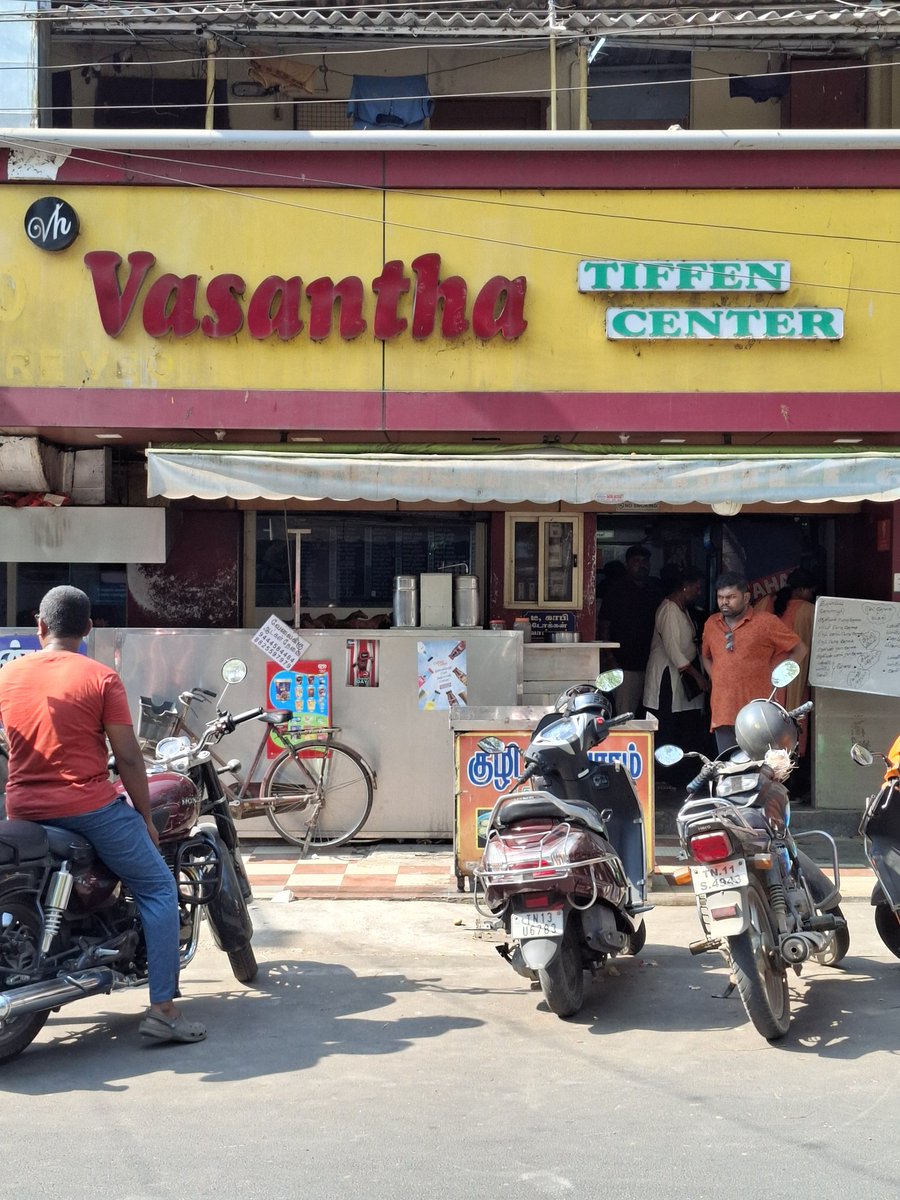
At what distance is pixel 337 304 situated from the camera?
9.50 meters

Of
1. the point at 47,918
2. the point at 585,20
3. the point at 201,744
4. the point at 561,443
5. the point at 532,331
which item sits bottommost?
the point at 47,918

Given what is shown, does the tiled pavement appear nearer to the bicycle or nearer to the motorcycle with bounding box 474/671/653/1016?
the bicycle

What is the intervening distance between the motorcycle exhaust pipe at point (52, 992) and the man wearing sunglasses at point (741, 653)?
4.88m

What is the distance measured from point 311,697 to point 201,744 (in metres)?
3.37

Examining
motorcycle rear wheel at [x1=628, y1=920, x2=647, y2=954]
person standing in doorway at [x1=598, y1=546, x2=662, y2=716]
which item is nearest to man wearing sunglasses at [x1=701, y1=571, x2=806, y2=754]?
Result: person standing in doorway at [x1=598, y1=546, x2=662, y2=716]

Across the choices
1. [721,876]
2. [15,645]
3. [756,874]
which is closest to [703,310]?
[756,874]

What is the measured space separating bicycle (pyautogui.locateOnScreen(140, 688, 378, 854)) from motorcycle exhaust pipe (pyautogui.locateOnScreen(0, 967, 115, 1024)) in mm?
3967

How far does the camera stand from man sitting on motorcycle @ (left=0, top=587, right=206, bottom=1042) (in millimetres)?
4973

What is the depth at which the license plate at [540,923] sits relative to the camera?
511 cm

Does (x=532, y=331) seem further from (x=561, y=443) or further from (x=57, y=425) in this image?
(x=57, y=425)

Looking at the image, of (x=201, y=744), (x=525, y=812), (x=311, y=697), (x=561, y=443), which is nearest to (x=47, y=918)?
(x=201, y=744)

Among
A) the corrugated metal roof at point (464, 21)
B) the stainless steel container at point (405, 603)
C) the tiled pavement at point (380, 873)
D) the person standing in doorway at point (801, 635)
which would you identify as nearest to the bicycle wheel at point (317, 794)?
the tiled pavement at point (380, 873)

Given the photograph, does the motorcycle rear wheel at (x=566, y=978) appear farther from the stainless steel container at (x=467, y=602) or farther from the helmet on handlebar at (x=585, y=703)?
the stainless steel container at (x=467, y=602)

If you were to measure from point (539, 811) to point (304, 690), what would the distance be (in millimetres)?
4063
